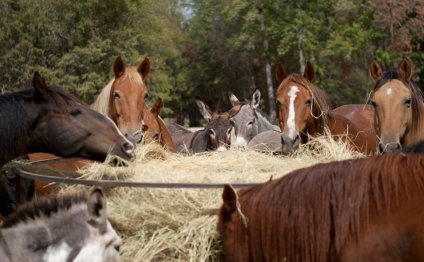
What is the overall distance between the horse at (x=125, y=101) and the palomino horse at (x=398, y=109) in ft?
7.65

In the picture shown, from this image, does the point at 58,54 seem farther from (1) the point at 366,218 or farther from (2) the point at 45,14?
(1) the point at 366,218

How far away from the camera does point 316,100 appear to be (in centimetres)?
658

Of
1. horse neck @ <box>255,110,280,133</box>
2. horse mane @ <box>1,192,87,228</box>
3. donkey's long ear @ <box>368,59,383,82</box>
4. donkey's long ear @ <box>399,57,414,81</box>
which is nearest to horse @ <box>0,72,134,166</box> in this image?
horse mane @ <box>1,192,87,228</box>

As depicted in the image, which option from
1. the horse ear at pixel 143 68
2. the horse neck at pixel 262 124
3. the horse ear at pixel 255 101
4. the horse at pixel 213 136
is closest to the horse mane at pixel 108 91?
the horse ear at pixel 143 68

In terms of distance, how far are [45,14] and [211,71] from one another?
750 inches

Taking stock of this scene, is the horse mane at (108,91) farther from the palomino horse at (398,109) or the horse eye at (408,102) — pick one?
the horse eye at (408,102)

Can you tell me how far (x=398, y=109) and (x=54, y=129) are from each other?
11.1 ft

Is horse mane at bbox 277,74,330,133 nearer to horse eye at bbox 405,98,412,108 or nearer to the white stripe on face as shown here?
the white stripe on face

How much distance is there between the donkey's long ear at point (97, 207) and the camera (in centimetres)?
267

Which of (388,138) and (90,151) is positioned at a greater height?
(90,151)

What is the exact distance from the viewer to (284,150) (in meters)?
6.02

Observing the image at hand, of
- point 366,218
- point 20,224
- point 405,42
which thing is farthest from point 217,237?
point 405,42

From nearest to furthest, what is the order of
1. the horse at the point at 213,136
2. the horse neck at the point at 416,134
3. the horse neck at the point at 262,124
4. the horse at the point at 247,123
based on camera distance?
the horse neck at the point at 416,134 → the horse at the point at 213,136 → the horse at the point at 247,123 → the horse neck at the point at 262,124

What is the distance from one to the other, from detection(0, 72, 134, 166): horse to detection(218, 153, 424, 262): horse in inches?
53.8
